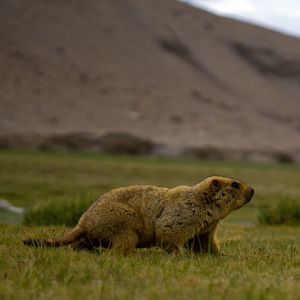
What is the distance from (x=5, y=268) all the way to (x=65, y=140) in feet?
165

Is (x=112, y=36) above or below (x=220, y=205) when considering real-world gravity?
above

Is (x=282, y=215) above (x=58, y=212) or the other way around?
above

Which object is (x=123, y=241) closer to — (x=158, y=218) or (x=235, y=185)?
(x=158, y=218)

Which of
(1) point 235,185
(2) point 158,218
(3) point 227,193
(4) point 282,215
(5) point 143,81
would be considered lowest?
(4) point 282,215

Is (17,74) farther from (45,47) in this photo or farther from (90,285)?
(90,285)

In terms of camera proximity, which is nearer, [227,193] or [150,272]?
[150,272]

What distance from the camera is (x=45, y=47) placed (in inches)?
2751

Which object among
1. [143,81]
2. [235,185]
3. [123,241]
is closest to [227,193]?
[235,185]

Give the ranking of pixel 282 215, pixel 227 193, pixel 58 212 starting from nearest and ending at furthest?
pixel 227 193 → pixel 58 212 → pixel 282 215

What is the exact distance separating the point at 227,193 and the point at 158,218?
3.37ft

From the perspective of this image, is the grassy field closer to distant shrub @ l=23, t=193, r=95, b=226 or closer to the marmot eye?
the marmot eye

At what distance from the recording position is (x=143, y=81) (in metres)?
73.1

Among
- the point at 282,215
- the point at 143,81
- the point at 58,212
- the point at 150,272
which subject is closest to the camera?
the point at 150,272

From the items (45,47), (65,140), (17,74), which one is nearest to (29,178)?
(65,140)
